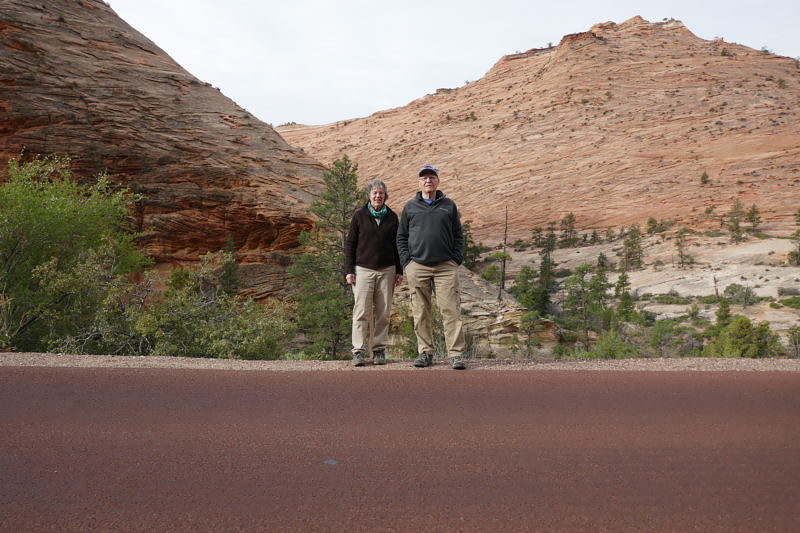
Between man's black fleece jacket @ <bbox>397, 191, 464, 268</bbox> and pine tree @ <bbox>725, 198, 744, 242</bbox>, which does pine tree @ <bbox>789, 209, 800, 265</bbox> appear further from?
man's black fleece jacket @ <bbox>397, 191, 464, 268</bbox>

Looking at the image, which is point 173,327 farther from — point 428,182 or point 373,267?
point 428,182

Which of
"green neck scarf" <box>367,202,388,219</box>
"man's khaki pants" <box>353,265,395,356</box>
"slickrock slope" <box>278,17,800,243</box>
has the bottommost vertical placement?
"man's khaki pants" <box>353,265,395,356</box>

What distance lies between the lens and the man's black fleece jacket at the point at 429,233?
19.3 ft

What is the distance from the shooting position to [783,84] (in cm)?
5750

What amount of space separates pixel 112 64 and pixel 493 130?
4535 centimetres

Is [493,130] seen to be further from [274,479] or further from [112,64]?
[274,479]

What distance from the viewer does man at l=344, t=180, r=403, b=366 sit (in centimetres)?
616

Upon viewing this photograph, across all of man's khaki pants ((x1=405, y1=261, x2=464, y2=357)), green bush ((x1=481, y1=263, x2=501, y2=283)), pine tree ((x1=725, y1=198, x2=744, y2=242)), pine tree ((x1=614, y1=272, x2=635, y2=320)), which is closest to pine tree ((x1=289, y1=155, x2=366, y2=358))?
green bush ((x1=481, y1=263, x2=501, y2=283))

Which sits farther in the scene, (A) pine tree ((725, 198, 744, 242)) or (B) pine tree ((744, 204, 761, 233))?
(B) pine tree ((744, 204, 761, 233))

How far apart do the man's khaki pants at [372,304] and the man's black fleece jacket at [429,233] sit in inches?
14.2

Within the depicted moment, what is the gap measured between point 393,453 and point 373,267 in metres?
3.09

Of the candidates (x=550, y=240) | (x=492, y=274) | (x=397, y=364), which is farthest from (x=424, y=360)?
(x=550, y=240)

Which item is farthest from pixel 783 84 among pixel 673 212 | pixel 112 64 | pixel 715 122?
pixel 112 64

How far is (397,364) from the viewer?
6117mm
